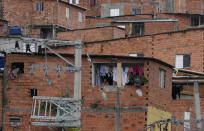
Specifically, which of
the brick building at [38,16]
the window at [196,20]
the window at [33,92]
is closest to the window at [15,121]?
the window at [33,92]

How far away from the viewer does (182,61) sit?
52844mm

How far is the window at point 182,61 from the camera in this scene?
172 feet

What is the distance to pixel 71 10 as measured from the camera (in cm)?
7081

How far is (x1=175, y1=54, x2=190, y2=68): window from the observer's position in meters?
52.6

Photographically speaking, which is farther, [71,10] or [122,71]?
[71,10]

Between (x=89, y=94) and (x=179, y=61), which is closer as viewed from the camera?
(x=89, y=94)

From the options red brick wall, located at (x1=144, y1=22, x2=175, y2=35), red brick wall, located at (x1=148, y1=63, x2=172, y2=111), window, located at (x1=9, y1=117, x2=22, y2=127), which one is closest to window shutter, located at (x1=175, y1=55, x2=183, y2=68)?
red brick wall, located at (x1=148, y1=63, x2=172, y2=111)

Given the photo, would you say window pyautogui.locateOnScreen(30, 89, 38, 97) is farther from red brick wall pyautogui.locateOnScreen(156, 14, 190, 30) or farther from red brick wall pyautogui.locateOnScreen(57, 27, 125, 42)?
red brick wall pyautogui.locateOnScreen(156, 14, 190, 30)

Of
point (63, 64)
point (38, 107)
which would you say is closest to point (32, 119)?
point (38, 107)

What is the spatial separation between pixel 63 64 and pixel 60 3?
30.5 meters

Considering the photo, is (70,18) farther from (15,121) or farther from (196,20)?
(15,121)

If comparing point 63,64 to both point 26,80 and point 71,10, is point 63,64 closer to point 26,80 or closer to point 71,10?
point 26,80

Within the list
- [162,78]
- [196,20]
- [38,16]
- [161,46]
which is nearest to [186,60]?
[161,46]

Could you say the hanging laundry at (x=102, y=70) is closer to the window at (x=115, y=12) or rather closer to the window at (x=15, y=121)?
the window at (x=15, y=121)
